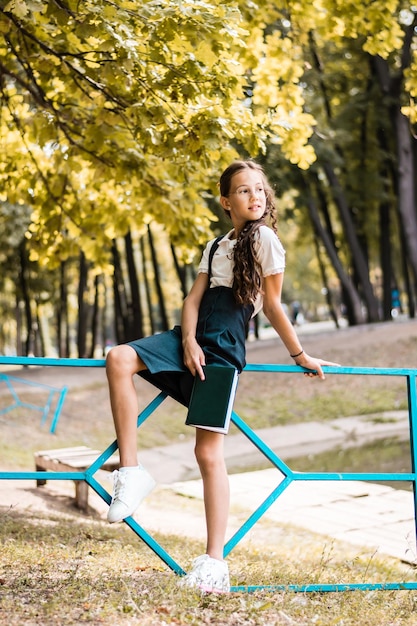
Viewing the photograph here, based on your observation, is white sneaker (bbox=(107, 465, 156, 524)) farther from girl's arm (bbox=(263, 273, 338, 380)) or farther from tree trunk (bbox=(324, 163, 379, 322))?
tree trunk (bbox=(324, 163, 379, 322))

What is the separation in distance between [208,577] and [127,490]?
59cm

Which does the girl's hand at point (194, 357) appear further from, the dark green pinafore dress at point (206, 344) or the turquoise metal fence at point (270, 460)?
the turquoise metal fence at point (270, 460)

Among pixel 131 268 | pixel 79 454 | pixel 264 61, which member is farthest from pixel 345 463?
pixel 131 268

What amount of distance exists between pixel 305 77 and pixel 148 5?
51.3 feet

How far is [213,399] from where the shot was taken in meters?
3.95

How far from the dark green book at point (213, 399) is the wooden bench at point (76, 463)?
4.03 meters

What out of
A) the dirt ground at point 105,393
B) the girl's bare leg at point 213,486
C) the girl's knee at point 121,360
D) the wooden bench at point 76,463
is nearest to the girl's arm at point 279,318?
the girl's bare leg at point 213,486

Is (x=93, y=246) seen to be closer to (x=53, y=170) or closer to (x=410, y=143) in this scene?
(x=53, y=170)

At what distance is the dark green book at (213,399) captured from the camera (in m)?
3.92

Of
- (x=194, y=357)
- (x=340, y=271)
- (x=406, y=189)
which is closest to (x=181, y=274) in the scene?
(x=340, y=271)

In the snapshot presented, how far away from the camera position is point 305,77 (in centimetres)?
2042

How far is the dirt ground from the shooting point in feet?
38.2

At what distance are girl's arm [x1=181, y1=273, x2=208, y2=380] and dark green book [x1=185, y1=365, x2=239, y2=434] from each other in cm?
5

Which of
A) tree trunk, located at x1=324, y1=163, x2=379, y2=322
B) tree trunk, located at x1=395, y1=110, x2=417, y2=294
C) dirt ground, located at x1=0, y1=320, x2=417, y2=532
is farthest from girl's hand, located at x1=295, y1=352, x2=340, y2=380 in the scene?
tree trunk, located at x1=324, y1=163, x2=379, y2=322
